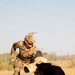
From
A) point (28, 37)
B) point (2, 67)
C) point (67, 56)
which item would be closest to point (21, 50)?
point (28, 37)

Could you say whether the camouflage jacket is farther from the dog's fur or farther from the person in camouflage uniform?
the dog's fur

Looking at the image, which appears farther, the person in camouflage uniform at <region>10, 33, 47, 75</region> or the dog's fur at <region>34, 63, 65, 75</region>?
the person in camouflage uniform at <region>10, 33, 47, 75</region>

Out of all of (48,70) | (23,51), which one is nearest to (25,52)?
(23,51)

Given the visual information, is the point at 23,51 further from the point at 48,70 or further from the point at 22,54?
the point at 48,70

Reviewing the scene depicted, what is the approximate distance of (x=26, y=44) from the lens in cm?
861

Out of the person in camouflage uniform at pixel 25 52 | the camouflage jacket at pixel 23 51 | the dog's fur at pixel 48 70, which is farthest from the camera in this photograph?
the camouflage jacket at pixel 23 51

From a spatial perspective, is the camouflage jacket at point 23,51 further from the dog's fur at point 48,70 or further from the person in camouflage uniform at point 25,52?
the dog's fur at point 48,70

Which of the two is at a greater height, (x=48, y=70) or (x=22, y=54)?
(x=48, y=70)

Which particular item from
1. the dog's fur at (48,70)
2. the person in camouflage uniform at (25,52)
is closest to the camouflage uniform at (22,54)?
the person in camouflage uniform at (25,52)

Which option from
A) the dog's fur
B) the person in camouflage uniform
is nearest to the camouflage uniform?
the person in camouflage uniform

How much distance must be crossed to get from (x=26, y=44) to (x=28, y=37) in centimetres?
34

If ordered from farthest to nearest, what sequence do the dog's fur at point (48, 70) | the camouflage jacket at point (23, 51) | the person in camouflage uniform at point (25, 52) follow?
the camouflage jacket at point (23, 51) → the person in camouflage uniform at point (25, 52) → the dog's fur at point (48, 70)

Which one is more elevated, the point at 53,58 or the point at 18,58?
the point at 18,58

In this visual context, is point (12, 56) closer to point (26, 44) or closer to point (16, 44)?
point (16, 44)
